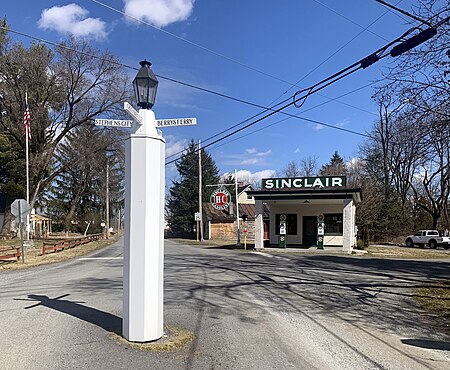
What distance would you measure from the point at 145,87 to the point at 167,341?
379 centimetres

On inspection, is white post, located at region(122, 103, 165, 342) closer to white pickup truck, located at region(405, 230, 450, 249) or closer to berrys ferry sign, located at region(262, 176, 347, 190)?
berrys ferry sign, located at region(262, 176, 347, 190)

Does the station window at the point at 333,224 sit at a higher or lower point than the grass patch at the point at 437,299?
higher

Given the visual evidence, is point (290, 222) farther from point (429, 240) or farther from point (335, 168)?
point (335, 168)

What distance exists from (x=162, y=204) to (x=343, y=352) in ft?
10.8

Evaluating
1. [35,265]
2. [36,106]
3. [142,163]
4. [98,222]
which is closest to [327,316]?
[142,163]

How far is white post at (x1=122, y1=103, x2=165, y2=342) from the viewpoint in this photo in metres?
6.19

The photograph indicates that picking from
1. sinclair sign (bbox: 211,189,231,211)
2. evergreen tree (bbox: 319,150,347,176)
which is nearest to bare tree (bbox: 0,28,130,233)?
sinclair sign (bbox: 211,189,231,211)

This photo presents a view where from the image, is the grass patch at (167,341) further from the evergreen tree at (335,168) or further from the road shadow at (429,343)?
the evergreen tree at (335,168)

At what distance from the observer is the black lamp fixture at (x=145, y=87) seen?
6.79m

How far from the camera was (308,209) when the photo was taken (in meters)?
34.1

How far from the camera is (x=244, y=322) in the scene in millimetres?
7777

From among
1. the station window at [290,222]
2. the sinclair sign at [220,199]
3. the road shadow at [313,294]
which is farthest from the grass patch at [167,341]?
the sinclair sign at [220,199]

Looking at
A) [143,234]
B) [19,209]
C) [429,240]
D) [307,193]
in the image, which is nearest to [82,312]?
[143,234]

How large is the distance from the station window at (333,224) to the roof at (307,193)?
3.61 meters
